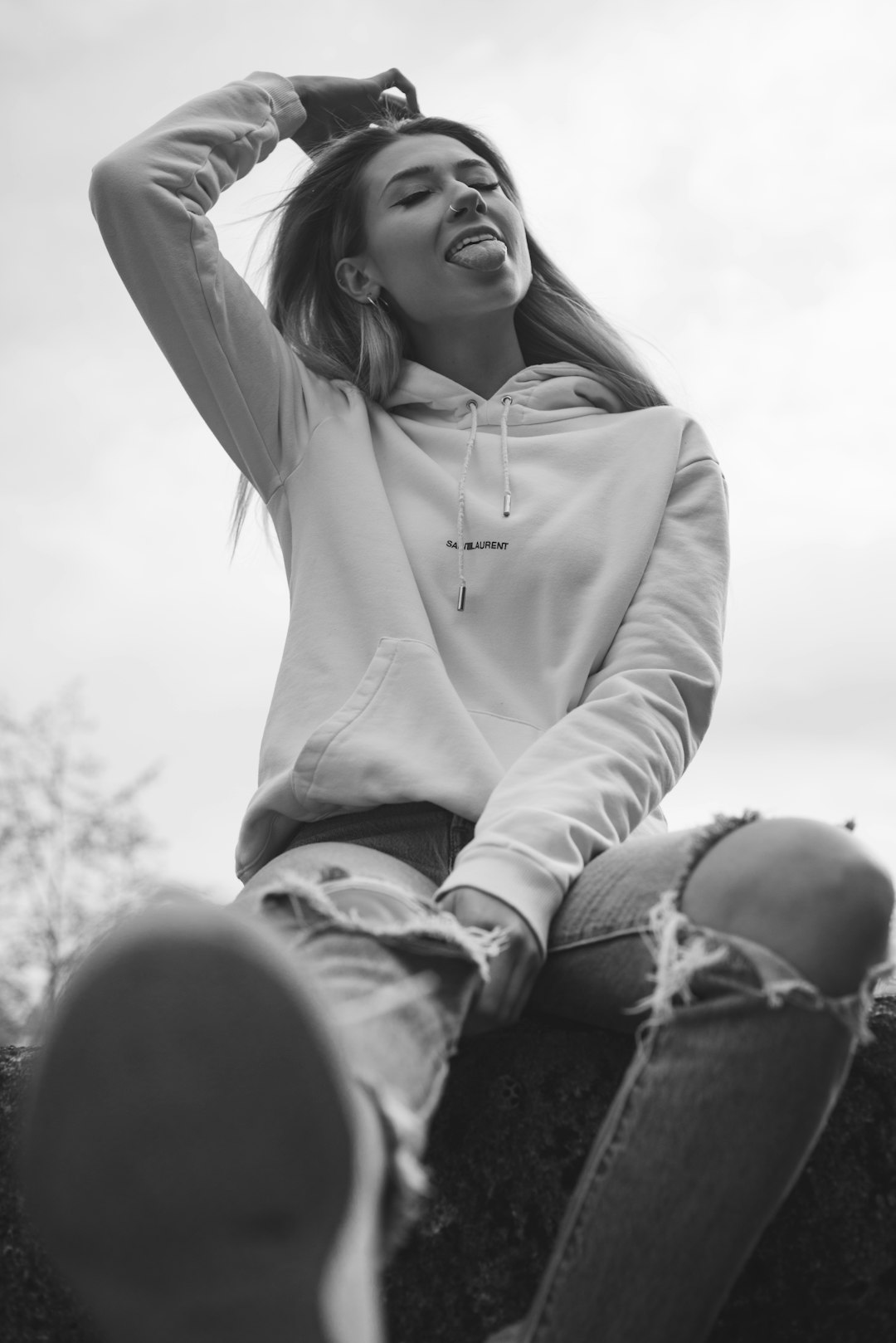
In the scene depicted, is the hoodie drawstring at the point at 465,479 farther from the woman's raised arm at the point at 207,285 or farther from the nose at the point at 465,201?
the nose at the point at 465,201

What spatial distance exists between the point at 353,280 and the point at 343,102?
16.8 inches

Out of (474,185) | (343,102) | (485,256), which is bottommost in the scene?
(485,256)

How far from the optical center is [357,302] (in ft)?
8.68

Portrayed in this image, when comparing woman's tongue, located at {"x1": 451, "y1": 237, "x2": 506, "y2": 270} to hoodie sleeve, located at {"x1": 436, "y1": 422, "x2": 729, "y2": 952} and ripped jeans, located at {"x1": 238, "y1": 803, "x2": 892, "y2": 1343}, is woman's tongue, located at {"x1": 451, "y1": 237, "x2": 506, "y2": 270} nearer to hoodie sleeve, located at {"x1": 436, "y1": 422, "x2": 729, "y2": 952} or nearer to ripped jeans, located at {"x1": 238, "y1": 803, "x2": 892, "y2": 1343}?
hoodie sleeve, located at {"x1": 436, "y1": 422, "x2": 729, "y2": 952}

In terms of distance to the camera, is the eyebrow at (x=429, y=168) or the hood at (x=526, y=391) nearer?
the hood at (x=526, y=391)

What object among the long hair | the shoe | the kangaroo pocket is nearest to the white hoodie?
the kangaroo pocket

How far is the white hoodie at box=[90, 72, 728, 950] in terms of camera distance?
1.71m

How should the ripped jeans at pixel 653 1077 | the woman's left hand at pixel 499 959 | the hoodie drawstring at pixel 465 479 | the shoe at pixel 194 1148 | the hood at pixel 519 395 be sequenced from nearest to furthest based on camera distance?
the shoe at pixel 194 1148 → the ripped jeans at pixel 653 1077 → the woman's left hand at pixel 499 959 → the hoodie drawstring at pixel 465 479 → the hood at pixel 519 395

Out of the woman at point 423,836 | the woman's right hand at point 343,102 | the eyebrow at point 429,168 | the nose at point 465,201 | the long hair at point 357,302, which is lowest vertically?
the woman at point 423,836

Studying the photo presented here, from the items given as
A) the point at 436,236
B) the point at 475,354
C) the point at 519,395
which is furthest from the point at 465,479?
the point at 436,236

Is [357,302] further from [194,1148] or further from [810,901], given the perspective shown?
[194,1148]

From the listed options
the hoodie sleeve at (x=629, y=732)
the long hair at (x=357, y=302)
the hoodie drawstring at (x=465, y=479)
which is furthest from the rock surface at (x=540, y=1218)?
the long hair at (x=357, y=302)

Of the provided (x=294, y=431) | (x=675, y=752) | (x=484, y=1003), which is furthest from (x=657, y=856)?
(x=294, y=431)

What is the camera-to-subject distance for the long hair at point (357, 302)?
2473 mm
